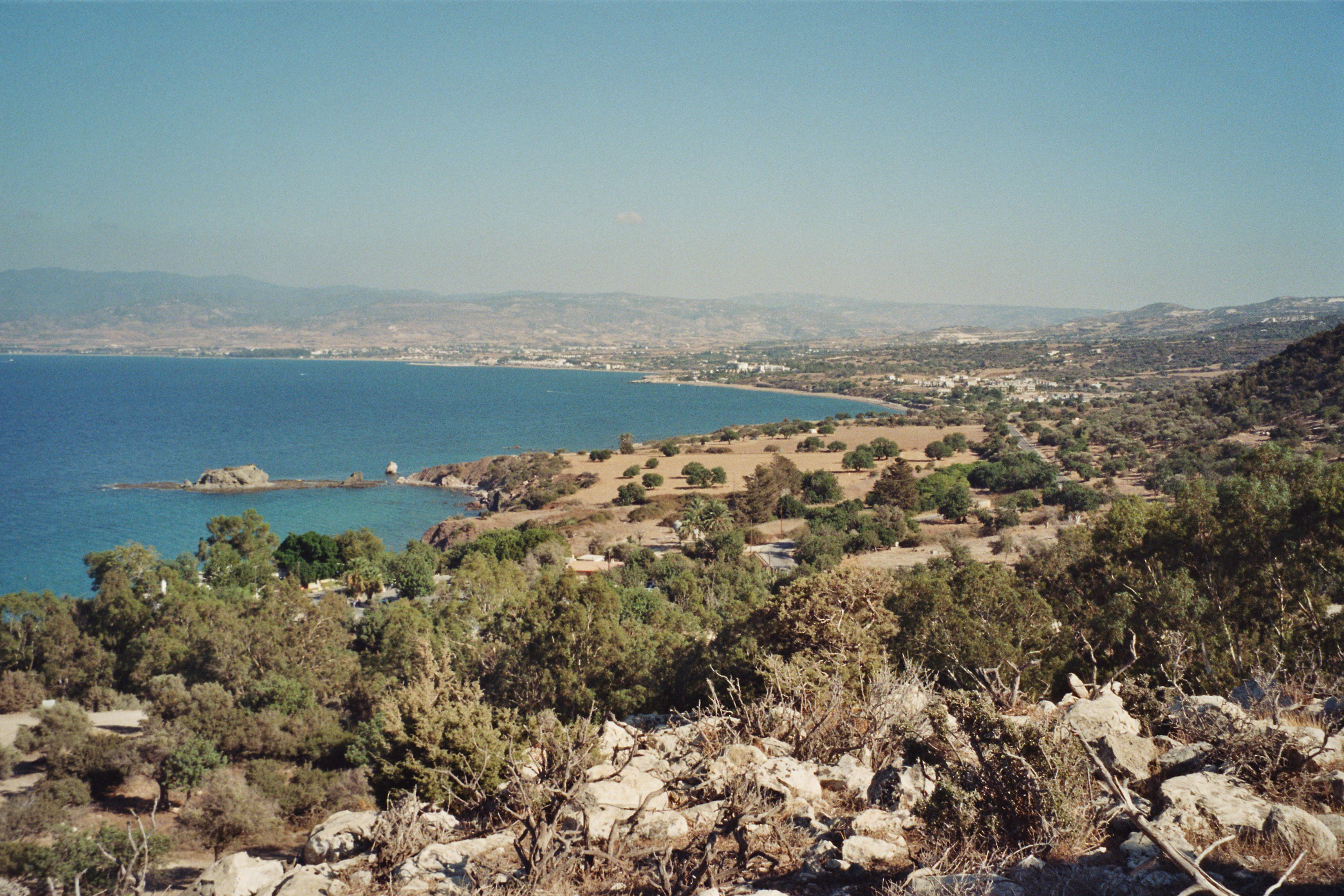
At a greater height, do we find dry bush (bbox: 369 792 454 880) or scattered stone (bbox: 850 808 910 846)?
scattered stone (bbox: 850 808 910 846)

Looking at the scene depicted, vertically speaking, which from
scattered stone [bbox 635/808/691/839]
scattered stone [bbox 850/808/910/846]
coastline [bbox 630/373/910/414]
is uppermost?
scattered stone [bbox 850/808/910/846]

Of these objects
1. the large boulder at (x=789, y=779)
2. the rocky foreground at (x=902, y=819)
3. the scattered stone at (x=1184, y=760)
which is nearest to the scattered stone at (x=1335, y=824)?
the rocky foreground at (x=902, y=819)

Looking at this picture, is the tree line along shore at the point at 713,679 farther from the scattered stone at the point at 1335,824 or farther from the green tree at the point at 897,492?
the green tree at the point at 897,492

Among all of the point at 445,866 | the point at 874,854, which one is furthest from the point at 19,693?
the point at 874,854

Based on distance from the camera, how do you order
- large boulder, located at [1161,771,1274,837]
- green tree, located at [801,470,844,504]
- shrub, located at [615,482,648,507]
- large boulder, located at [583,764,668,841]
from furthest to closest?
shrub, located at [615,482,648,507], green tree, located at [801,470,844,504], large boulder, located at [583,764,668,841], large boulder, located at [1161,771,1274,837]

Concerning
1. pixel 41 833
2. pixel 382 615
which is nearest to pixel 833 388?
pixel 382 615

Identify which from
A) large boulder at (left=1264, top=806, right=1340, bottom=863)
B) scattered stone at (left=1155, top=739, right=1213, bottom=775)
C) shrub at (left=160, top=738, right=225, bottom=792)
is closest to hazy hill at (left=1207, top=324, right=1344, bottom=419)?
scattered stone at (left=1155, top=739, right=1213, bottom=775)

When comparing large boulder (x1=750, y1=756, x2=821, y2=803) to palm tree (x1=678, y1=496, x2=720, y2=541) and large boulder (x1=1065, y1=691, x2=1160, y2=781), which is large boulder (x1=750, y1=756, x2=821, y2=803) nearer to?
large boulder (x1=1065, y1=691, x2=1160, y2=781)
